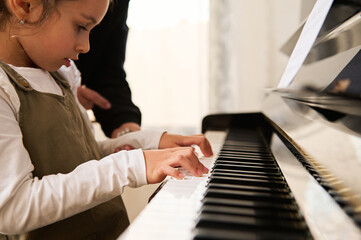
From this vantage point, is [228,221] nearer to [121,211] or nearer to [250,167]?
[250,167]

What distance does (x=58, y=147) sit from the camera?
917 mm

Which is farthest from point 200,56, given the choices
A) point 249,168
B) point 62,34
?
point 249,168

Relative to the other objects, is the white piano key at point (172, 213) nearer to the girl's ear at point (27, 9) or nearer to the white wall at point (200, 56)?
the girl's ear at point (27, 9)

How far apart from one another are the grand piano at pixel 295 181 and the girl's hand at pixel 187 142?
1.5 inches

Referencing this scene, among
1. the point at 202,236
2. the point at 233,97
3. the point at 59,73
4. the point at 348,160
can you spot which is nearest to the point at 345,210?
the point at 348,160

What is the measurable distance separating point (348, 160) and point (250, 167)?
247 mm

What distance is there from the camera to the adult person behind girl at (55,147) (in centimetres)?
72

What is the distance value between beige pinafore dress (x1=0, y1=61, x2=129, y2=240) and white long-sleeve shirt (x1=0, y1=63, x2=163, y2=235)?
76 mm

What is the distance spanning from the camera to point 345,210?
1.61ft

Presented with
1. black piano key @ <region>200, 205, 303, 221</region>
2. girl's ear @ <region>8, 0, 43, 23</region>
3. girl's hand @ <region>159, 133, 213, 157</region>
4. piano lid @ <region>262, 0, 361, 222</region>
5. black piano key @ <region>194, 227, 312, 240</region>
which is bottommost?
girl's hand @ <region>159, 133, 213, 157</region>

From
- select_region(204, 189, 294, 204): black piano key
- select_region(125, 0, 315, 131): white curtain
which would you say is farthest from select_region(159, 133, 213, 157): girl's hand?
select_region(125, 0, 315, 131): white curtain

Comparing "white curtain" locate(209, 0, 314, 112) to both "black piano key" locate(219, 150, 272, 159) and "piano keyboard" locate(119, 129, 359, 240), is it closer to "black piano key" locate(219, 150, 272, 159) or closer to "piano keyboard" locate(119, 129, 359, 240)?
"black piano key" locate(219, 150, 272, 159)

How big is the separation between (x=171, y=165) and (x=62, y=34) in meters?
0.41

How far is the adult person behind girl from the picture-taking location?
2.35 feet
